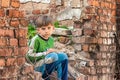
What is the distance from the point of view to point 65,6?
18.8 feet

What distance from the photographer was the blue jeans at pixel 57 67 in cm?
438

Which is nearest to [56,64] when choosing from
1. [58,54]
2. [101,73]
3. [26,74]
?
[58,54]

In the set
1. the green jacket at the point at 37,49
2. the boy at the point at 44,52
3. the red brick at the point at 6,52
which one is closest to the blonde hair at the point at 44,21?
the boy at the point at 44,52

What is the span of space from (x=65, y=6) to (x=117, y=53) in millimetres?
1089

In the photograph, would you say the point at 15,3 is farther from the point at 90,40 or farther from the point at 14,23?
the point at 90,40

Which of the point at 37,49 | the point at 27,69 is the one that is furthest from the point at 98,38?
the point at 27,69

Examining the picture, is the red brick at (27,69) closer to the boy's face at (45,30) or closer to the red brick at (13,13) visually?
the boy's face at (45,30)

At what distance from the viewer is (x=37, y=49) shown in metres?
4.41

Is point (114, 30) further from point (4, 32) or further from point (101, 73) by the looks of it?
point (4, 32)

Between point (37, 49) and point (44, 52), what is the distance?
0.09m

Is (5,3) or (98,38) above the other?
(5,3)

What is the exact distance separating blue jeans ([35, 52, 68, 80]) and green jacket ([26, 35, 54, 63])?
0.10 metres

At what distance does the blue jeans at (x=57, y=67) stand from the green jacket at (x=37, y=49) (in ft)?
0.31

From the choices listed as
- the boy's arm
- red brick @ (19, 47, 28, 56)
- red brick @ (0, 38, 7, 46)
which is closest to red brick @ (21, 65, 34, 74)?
red brick @ (19, 47, 28, 56)
